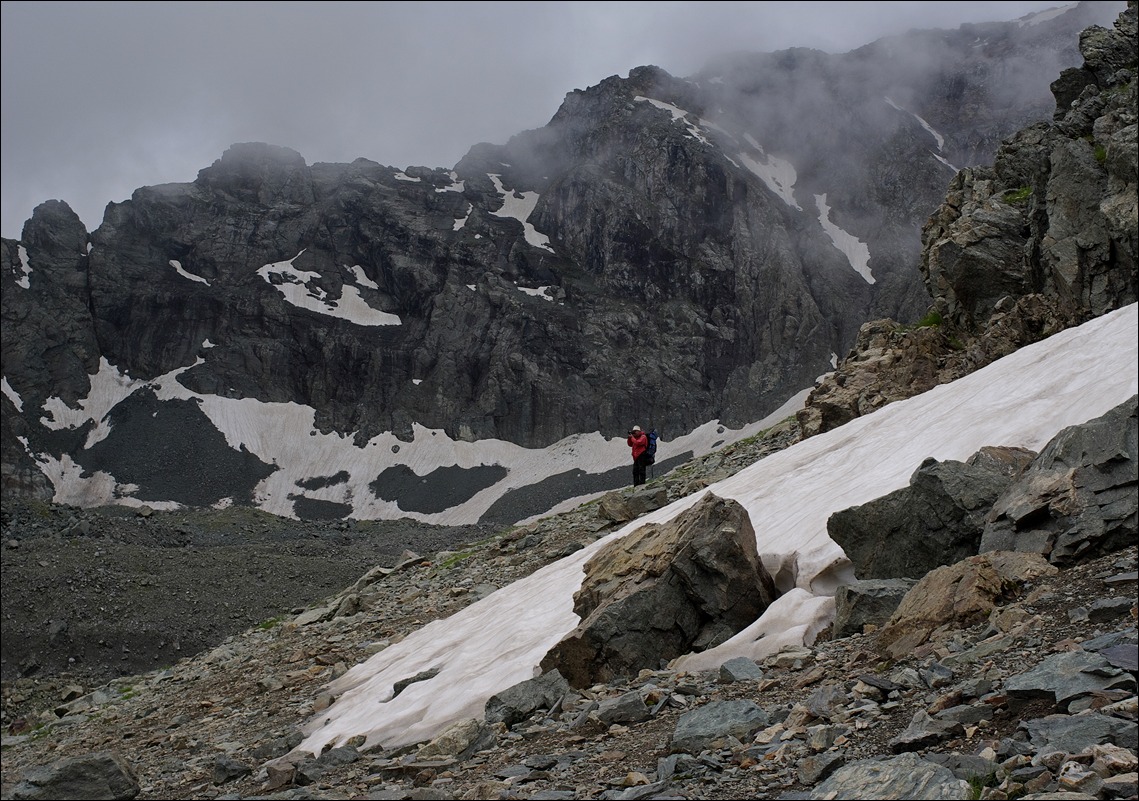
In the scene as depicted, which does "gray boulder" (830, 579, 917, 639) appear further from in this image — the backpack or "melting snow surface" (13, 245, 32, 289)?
"melting snow surface" (13, 245, 32, 289)

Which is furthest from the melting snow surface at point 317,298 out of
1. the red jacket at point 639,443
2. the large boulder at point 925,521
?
the large boulder at point 925,521

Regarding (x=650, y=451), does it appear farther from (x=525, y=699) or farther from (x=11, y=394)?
(x=11, y=394)

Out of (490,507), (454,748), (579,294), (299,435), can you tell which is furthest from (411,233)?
(454,748)

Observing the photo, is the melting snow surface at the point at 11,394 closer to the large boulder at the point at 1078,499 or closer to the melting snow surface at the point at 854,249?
the melting snow surface at the point at 854,249

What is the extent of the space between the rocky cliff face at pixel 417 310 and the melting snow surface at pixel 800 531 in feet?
429

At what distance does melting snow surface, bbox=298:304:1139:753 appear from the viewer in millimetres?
12805

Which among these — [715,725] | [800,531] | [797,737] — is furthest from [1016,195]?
[797,737]

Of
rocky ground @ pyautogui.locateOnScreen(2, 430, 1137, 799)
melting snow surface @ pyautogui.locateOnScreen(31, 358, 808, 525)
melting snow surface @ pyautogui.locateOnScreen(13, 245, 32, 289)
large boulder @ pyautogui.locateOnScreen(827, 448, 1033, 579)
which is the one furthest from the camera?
melting snow surface @ pyautogui.locateOnScreen(13, 245, 32, 289)

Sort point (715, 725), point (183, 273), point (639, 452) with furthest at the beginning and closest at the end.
A: point (183, 273) → point (639, 452) → point (715, 725)

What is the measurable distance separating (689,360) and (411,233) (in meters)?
67.4

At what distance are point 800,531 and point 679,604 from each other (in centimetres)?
287

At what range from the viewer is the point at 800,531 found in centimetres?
1441

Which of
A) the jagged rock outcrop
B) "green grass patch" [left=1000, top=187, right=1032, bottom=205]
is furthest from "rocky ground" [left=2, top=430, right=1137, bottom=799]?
"green grass patch" [left=1000, top=187, right=1032, bottom=205]

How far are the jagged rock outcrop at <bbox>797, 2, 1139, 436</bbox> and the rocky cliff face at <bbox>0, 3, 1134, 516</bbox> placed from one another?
391 feet
